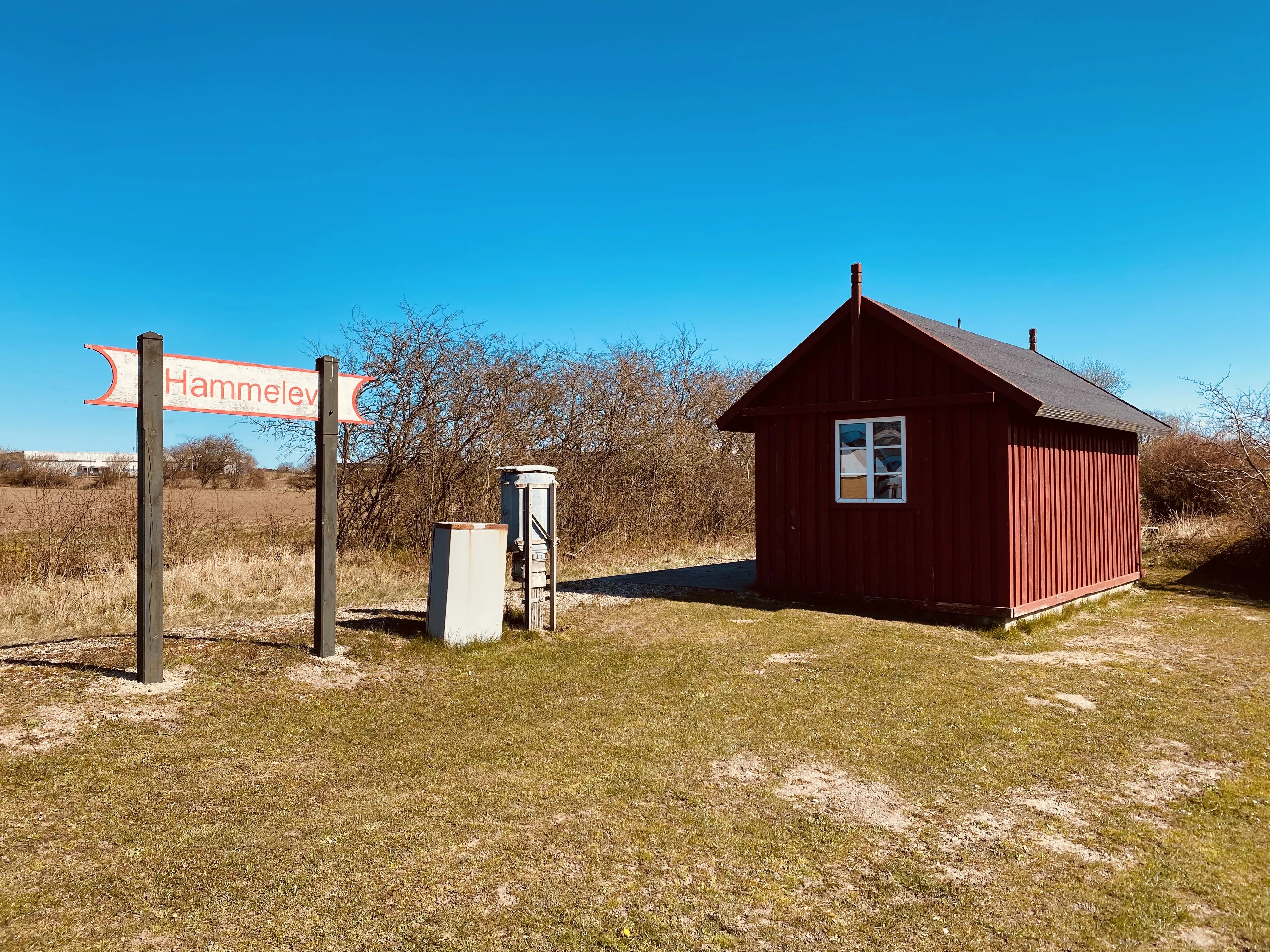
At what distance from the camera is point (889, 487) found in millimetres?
10703

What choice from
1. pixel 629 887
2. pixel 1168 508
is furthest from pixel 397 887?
pixel 1168 508

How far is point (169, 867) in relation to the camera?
3584 mm

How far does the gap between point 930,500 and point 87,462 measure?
13935 millimetres

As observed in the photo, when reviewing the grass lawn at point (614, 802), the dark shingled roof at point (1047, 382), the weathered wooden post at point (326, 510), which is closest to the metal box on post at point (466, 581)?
the grass lawn at point (614, 802)

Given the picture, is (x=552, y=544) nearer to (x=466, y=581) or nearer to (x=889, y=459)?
(x=466, y=581)

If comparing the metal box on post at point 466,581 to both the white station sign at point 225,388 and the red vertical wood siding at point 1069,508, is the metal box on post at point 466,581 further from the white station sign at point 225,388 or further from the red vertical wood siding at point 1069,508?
the red vertical wood siding at point 1069,508

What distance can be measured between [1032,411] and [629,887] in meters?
8.07

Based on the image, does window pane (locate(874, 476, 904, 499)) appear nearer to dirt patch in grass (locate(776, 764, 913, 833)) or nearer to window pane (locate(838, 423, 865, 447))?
window pane (locate(838, 423, 865, 447))

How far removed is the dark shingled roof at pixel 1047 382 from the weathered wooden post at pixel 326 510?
23.0 feet

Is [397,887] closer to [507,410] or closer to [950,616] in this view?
[950,616]

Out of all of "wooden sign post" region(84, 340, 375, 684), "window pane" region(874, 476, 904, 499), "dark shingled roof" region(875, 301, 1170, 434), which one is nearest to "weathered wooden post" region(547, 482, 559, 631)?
"wooden sign post" region(84, 340, 375, 684)

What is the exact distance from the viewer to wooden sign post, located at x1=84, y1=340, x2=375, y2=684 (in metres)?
6.02

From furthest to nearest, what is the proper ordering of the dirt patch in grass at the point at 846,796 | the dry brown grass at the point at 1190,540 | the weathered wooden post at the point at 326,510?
the dry brown grass at the point at 1190,540 < the weathered wooden post at the point at 326,510 < the dirt patch in grass at the point at 846,796

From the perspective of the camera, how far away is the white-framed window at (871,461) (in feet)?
34.9
